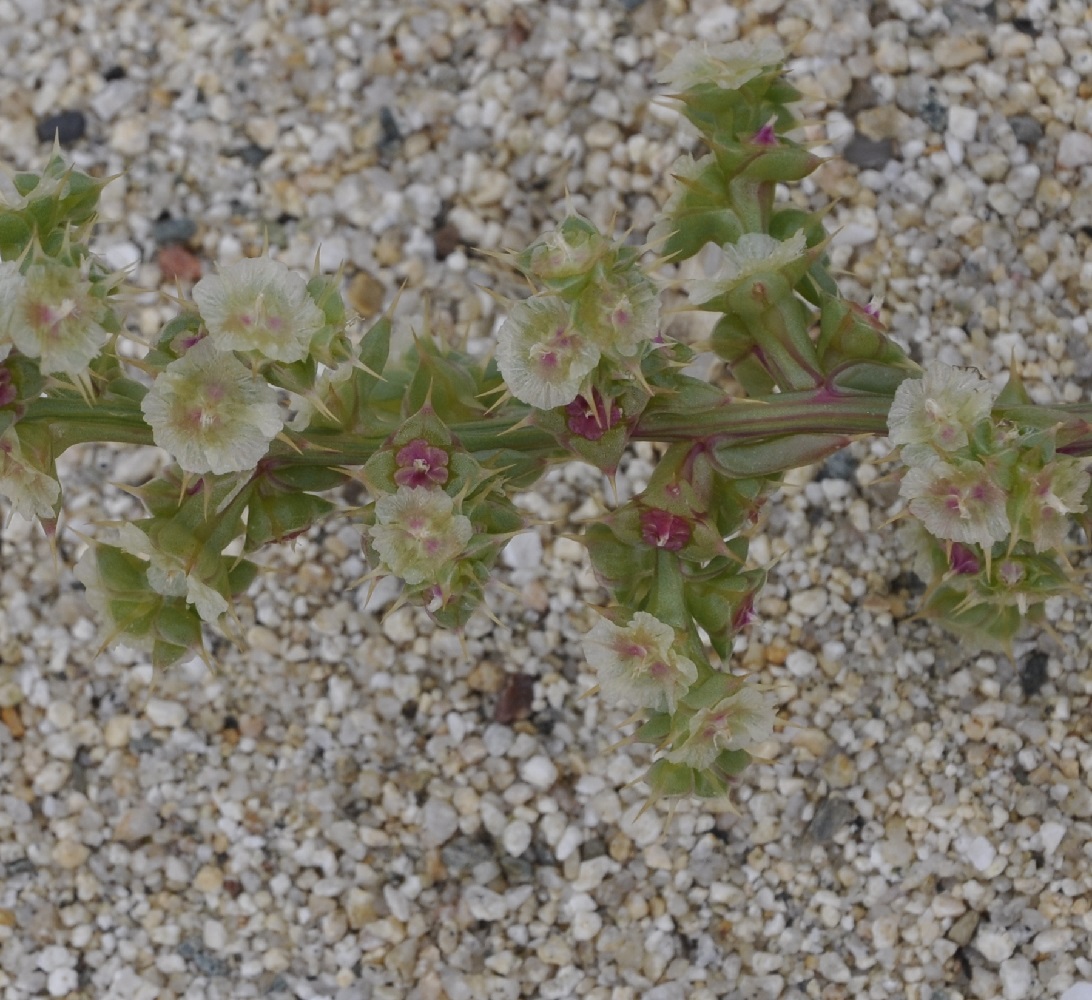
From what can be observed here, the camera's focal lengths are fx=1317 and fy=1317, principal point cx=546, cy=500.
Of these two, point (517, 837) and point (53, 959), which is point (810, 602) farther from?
point (53, 959)

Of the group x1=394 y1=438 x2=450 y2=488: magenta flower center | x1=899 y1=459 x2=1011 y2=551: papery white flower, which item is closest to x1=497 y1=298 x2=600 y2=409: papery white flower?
x1=394 y1=438 x2=450 y2=488: magenta flower center

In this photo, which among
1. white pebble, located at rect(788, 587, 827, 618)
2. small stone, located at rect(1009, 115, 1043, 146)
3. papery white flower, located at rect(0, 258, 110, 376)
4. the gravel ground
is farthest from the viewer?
small stone, located at rect(1009, 115, 1043, 146)

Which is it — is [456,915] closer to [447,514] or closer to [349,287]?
[447,514]

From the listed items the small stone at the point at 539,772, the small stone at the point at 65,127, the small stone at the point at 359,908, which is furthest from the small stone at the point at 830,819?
the small stone at the point at 65,127

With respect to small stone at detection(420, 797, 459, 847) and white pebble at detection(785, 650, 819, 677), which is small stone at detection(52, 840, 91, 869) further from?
white pebble at detection(785, 650, 819, 677)

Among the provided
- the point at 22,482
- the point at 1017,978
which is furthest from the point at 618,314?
the point at 1017,978

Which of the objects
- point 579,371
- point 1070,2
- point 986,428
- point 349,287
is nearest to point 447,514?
point 579,371
